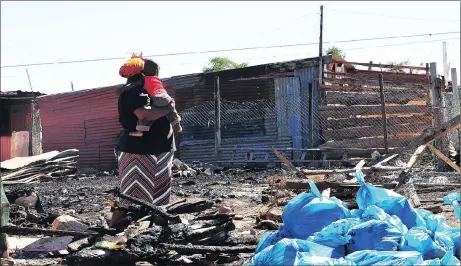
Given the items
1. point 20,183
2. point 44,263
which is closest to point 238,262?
point 44,263

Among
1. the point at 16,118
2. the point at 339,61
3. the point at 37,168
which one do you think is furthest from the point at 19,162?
the point at 16,118

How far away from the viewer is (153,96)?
509 centimetres

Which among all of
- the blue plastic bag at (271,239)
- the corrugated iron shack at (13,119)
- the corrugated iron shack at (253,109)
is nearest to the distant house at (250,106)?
the corrugated iron shack at (253,109)

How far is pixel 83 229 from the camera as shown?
469cm

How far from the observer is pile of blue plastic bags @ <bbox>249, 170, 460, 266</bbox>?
303cm

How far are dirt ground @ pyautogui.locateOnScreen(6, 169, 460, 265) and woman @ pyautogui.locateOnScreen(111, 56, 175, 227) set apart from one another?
0.28 m

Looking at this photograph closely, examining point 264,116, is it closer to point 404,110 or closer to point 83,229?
point 404,110

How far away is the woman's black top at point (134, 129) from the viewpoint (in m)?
5.14

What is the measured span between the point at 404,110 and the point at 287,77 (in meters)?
3.30

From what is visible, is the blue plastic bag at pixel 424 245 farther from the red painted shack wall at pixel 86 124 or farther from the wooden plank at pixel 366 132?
the red painted shack wall at pixel 86 124

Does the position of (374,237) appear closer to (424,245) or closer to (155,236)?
(424,245)

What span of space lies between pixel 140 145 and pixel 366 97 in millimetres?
10990

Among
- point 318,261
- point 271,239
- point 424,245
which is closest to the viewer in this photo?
point 318,261

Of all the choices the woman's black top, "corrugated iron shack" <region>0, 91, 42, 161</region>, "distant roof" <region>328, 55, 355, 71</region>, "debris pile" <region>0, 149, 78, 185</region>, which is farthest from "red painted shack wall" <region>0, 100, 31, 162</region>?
the woman's black top
